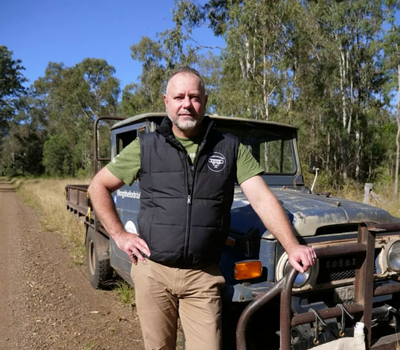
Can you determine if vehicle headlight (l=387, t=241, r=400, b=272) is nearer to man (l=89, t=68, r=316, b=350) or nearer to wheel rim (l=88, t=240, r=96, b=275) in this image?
man (l=89, t=68, r=316, b=350)

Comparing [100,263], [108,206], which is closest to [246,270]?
[108,206]

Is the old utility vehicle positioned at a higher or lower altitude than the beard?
lower

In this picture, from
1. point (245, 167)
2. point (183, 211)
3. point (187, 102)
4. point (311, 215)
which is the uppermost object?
point (187, 102)

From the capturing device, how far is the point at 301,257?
6.36 feet

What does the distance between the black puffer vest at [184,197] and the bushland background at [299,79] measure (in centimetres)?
873

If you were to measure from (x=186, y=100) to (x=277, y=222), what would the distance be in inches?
34.3

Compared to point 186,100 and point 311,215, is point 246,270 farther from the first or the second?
point 186,100

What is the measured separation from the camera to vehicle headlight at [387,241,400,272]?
107 inches

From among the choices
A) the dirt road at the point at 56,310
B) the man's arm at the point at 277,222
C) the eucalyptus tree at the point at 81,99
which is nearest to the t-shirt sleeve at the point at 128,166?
the man's arm at the point at 277,222

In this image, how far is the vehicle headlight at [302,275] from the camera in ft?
7.94

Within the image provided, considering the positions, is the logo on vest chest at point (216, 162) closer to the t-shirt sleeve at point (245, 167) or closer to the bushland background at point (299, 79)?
the t-shirt sleeve at point (245, 167)

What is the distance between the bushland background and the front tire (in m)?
6.97

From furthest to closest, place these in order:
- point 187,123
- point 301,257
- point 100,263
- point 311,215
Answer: point 100,263 < point 311,215 < point 187,123 < point 301,257

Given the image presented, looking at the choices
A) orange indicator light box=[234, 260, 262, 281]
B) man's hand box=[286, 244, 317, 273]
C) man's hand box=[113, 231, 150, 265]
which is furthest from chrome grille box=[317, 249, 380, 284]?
man's hand box=[113, 231, 150, 265]
